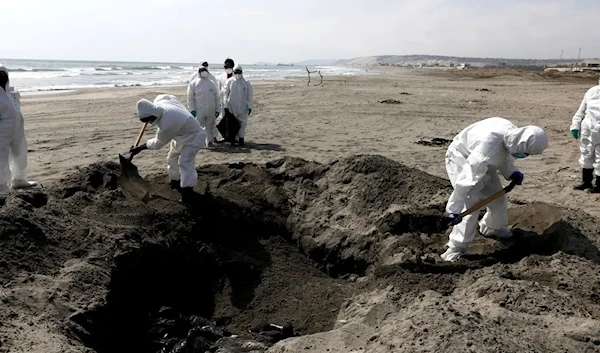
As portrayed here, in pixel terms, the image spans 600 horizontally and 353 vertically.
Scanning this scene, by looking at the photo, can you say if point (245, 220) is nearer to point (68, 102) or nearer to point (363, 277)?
point (363, 277)

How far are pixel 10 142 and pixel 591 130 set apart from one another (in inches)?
323

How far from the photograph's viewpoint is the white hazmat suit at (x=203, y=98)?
9961 mm

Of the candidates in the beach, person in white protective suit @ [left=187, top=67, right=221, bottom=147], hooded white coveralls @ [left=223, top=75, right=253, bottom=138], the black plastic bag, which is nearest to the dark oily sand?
the beach

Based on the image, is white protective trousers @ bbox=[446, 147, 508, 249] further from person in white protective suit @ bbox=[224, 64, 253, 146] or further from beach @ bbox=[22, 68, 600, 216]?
person in white protective suit @ bbox=[224, 64, 253, 146]

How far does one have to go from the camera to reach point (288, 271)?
548 centimetres

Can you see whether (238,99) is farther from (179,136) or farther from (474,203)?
(474,203)

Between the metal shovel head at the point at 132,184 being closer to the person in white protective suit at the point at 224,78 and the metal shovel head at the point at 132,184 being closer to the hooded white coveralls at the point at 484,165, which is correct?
the hooded white coveralls at the point at 484,165

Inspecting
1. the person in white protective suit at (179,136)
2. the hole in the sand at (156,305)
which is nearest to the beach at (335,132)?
the person in white protective suit at (179,136)

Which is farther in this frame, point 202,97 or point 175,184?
point 202,97

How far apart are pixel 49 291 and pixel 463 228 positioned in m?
3.61

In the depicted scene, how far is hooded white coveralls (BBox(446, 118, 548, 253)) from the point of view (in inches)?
165

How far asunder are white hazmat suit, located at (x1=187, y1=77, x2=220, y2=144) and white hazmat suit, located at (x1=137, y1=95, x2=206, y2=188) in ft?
11.9

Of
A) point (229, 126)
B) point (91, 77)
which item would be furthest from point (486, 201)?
point (91, 77)

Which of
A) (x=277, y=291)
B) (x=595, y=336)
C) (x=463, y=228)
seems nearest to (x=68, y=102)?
(x=277, y=291)
